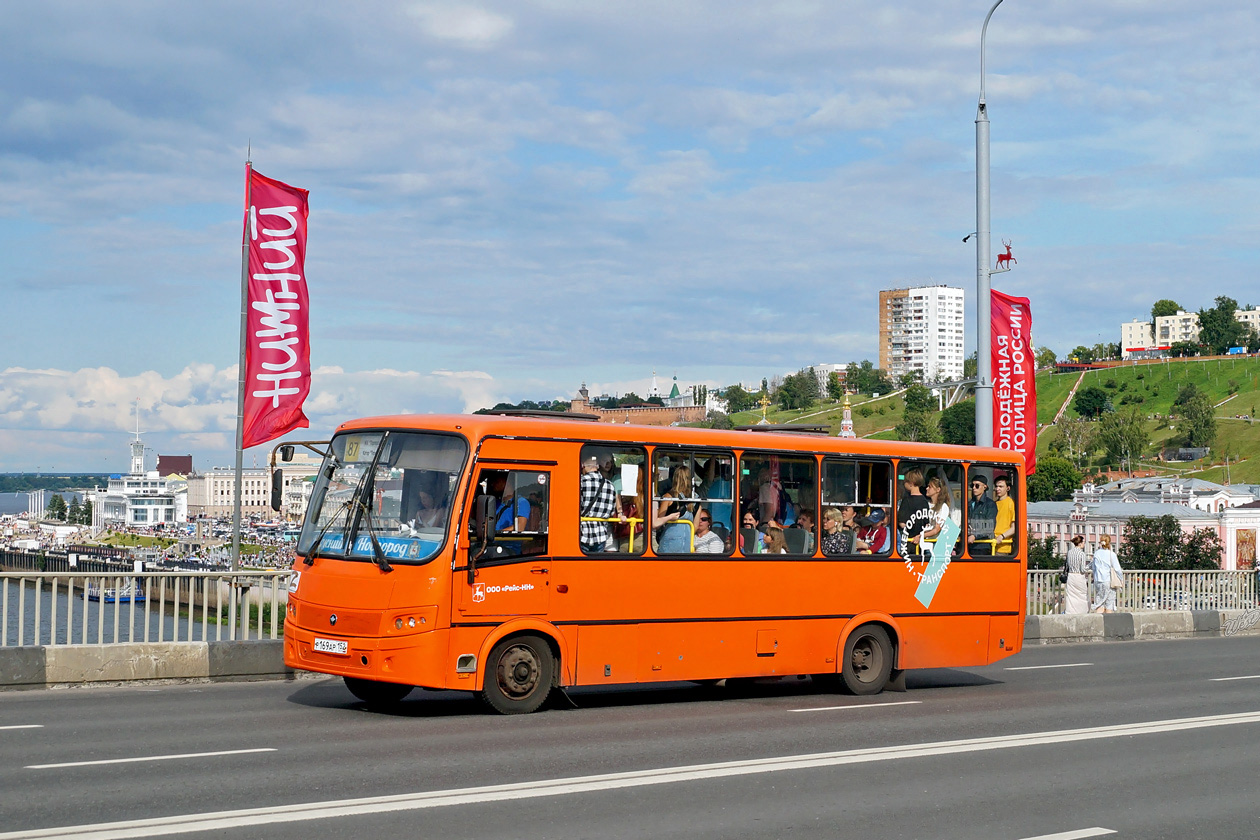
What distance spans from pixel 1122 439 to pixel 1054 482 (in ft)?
74.4

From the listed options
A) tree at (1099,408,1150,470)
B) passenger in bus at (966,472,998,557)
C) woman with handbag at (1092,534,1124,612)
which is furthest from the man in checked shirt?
tree at (1099,408,1150,470)

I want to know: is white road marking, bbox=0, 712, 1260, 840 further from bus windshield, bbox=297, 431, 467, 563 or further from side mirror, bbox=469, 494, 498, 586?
bus windshield, bbox=297, 431, 467, 563

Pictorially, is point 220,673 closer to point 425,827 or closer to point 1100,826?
point 425,827

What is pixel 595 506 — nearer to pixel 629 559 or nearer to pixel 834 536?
pixel 629 559

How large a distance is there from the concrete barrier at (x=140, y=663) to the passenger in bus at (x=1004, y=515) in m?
8.54

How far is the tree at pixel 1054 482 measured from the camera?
162 m

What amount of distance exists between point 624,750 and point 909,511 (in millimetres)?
6369

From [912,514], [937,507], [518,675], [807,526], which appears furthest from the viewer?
[937,507]

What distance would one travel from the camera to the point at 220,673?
14875 mm

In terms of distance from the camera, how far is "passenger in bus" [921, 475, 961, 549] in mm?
15656

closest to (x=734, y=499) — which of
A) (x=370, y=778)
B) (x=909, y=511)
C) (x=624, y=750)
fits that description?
(x=909, y=511)

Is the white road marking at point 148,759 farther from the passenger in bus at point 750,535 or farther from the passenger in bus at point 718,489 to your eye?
the passenger in bus at point 750,535

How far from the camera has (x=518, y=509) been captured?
1244 centimetres

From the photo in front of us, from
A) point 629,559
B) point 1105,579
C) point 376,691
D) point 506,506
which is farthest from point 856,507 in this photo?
point 1105,579
